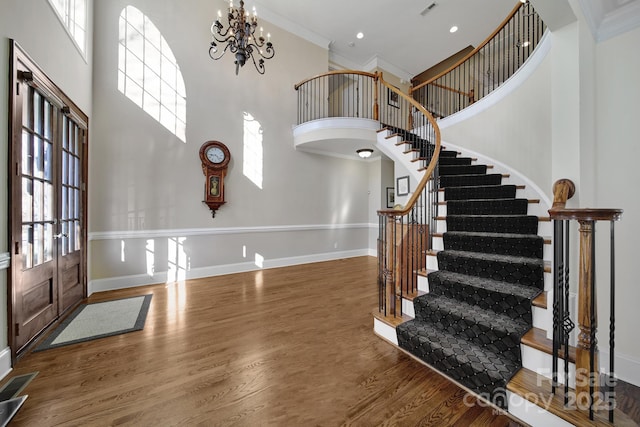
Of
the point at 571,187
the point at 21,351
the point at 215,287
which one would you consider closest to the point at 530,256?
the point at 571,187

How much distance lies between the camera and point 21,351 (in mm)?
1977

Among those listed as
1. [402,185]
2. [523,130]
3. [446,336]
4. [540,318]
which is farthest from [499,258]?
[402,185]

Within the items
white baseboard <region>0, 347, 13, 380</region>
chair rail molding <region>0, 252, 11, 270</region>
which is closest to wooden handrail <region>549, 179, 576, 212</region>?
chair rail molding <region>0, 252, 11, 270</region>

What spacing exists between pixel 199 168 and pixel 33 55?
2292 millimetres

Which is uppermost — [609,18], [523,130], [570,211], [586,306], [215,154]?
[609,18]

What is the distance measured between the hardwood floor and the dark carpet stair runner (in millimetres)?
169

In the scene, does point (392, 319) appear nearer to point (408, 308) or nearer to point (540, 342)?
point (408, 308)

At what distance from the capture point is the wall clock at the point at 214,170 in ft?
14.2

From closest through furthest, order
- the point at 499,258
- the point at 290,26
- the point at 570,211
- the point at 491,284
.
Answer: the point at 570,211
the point at 491,284
the point at 499,258
the point at 290,26

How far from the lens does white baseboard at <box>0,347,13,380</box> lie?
5.72 feet

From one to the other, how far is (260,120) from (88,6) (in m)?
2.75

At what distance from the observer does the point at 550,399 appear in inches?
53.8

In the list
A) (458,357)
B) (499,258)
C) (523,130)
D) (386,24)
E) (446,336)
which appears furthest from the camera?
(386,24)

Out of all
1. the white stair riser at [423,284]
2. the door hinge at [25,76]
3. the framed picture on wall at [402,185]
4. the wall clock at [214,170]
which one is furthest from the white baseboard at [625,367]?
the door hinge at [25,76]
